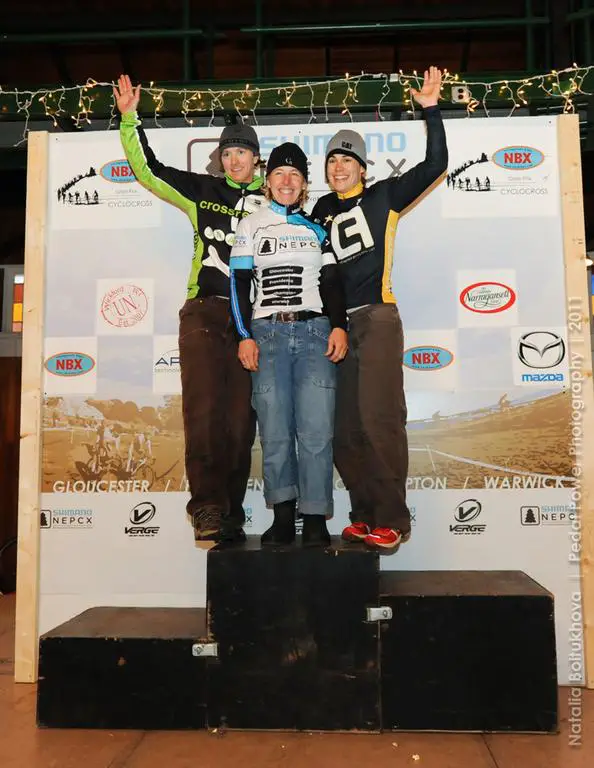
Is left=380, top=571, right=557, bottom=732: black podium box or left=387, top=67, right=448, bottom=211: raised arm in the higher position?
left=387, top=67, right=448, bottom=211: raised arm

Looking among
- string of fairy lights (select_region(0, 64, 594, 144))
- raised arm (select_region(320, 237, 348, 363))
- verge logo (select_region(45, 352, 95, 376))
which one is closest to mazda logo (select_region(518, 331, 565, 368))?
raised arm (select_region(320, 237, 348, 363))

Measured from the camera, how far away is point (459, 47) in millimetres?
7078

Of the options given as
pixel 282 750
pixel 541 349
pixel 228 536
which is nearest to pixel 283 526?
pixel 228 536

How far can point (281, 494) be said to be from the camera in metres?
2.43

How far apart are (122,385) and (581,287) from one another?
2306mm

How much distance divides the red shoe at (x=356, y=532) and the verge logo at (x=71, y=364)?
5.02 ft

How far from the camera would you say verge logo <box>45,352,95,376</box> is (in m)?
3.15

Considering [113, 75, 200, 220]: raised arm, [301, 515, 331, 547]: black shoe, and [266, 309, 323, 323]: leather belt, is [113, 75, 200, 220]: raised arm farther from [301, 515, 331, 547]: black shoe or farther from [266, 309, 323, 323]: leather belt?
[301, 515, 331, 547]: black shoe

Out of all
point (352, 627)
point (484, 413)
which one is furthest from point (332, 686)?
point (484, 413)

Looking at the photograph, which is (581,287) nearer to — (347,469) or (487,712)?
(347,469)

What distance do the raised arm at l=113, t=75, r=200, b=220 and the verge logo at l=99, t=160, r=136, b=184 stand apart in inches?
13.0

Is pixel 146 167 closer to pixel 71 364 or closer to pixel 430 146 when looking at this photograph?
pixel 71 364

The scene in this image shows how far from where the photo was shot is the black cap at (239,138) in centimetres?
287

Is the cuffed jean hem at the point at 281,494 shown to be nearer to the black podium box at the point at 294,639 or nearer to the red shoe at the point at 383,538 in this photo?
the black podium box at the point at 294,639
